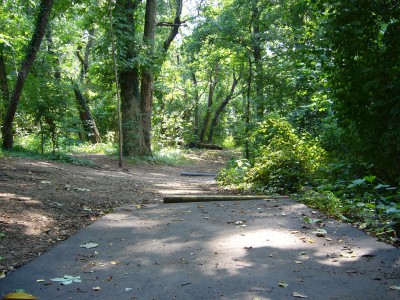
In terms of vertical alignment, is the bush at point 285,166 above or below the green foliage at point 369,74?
below

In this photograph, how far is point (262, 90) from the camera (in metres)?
17.4

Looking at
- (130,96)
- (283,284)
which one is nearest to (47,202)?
(283,284)

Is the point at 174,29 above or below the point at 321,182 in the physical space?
above

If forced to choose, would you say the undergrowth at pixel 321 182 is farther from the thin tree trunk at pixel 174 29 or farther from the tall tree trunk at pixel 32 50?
the thin tree trunk at pixel 174 29

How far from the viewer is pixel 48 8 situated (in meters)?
11.8

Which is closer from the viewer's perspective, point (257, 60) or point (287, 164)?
point (287, 164)

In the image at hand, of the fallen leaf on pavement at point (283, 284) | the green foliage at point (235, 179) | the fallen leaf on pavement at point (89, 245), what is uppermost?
the green foliage at point (235, 179)

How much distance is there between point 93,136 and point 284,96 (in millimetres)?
12139

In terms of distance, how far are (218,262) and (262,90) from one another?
14.5 metres

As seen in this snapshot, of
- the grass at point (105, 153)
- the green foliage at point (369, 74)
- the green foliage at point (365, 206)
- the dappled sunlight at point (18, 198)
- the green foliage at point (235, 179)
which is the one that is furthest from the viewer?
the grass at point (105, 153)

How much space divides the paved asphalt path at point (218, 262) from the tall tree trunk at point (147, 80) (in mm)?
12643

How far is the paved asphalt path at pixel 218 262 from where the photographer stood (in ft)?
9.58

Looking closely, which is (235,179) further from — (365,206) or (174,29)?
(174,29)

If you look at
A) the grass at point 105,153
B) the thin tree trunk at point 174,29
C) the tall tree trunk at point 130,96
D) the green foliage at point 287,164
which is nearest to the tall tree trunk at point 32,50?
the grass at point 105,153
